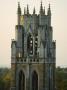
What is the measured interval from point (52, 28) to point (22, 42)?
3.97m

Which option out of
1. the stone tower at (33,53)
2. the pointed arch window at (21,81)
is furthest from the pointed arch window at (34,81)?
the pointed arch window at (21,81)

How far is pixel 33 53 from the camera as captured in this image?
2203 inches

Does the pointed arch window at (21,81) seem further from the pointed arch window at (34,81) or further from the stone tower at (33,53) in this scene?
the pointed arch window at (34,81)

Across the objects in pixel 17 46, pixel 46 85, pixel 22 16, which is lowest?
pixel 46 85

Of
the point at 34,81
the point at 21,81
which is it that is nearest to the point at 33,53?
the point at 34,81

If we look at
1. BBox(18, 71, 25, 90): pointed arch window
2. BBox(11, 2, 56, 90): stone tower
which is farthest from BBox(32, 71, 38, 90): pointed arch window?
BBox(18, 71, 25, 90): pointed arch window

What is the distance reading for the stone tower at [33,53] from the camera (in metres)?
55.3

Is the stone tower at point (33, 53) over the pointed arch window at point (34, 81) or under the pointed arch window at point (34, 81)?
over

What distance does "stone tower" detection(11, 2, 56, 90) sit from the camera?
181 ft

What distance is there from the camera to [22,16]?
56.3 m

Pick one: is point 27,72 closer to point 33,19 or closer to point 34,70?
point 34,70

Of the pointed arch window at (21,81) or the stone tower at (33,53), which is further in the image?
the pointed arch window at (21,81)

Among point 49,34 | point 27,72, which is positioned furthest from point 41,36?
point 27,72

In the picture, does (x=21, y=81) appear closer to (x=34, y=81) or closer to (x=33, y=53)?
(x=34, y=81)
